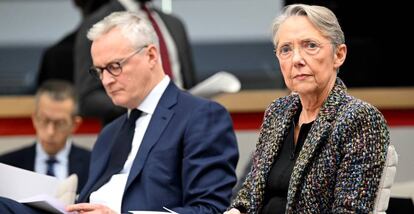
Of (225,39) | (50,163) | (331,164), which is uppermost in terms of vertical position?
(331,164)

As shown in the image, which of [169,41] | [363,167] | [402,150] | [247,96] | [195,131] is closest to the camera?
[363,167]

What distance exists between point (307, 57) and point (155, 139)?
3.14 ft

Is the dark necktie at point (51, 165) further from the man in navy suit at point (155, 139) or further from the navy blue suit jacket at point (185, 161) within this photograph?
the navy blue suit jacket at point (185, 161)

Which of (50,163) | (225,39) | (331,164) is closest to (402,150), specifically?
(225,39)

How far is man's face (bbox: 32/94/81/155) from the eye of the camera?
6.05m

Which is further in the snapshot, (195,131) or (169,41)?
(169,41)

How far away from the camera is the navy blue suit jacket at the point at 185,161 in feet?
14.0

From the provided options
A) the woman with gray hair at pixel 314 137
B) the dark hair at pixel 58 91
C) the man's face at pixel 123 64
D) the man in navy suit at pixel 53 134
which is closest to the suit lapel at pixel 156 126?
the man's face at pixel 123 64

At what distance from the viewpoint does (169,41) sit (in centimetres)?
562

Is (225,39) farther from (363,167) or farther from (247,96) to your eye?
(363,167)

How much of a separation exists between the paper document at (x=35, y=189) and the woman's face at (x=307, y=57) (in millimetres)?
1079

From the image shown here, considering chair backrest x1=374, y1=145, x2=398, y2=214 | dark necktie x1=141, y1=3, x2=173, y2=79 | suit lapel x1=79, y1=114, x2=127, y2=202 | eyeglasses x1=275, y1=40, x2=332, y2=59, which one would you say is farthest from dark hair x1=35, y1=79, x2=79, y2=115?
chair backrest x1=374, y1=145, x2=398, y2=214

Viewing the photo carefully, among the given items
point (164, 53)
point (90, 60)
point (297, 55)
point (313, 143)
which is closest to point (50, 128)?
point (90, 60)

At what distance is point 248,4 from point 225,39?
0.26 metres
